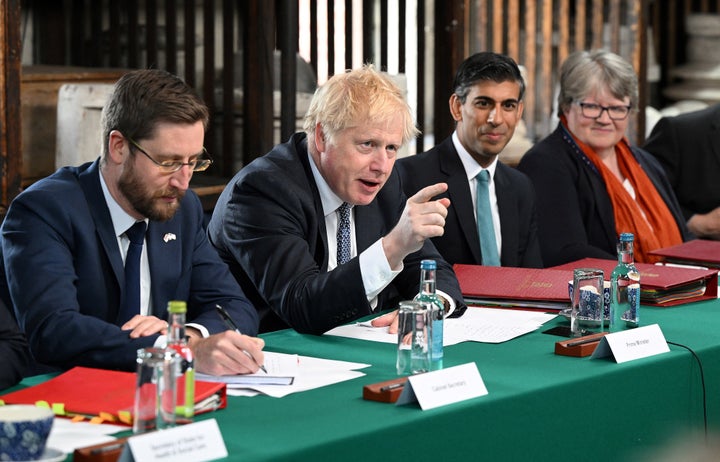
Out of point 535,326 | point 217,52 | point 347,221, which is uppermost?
point 217,52

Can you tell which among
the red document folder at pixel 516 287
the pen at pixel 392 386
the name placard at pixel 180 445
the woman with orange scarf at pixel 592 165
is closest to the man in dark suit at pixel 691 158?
the woman with orange scarf at pixel 592 165

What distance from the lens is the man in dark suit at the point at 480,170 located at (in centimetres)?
375

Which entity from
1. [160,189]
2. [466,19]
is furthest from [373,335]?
[466,19]

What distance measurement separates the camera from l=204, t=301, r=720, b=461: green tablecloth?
1.82 m

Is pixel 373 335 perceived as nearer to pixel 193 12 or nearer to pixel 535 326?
pixel 535 326

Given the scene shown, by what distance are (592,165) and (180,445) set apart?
287 centimetres

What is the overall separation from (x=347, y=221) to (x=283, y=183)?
207mm

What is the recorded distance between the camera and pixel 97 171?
2.57 metres

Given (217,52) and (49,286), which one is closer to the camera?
(49,286)

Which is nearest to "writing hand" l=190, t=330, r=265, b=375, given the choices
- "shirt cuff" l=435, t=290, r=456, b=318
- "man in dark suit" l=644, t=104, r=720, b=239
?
"shirt cuff" l=435, t=290, r=456, b=318

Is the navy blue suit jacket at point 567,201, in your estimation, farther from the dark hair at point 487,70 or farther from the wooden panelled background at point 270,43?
the wooden panelled background at point 270,43

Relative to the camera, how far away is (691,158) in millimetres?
5012

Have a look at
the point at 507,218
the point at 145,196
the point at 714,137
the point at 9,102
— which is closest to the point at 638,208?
the point at 507,218

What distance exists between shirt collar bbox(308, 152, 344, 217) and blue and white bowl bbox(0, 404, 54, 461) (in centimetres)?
148
